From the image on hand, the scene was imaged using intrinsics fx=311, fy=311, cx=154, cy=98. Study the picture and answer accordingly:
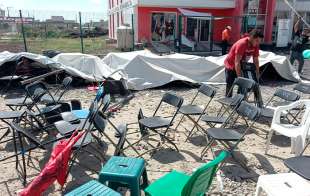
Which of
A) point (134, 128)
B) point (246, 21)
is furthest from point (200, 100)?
point (246, 21)

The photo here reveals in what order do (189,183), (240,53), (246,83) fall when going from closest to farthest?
1. (189,183)
2. (246,83)
3. (240,53)

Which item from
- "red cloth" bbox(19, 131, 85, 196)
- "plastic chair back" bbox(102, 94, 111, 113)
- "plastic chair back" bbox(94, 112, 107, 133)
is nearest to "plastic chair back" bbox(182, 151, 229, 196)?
"red cloth" bbox(19, 131, 85, 196)

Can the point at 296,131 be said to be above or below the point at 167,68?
below

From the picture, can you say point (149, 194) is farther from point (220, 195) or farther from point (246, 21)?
point (246, 21)

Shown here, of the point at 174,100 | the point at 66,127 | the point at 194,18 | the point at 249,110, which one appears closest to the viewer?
the point at 249,110

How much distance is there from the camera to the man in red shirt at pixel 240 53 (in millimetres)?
5948

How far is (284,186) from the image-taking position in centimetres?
298

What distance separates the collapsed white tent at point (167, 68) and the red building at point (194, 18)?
34.7ft

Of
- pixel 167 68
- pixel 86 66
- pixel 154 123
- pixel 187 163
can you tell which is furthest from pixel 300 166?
pixel 86 66

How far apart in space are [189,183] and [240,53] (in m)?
4.25

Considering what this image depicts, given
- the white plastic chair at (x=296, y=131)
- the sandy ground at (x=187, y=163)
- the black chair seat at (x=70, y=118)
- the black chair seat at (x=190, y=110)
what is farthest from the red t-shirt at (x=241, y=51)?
the black chair seat at (x=70, y=118)

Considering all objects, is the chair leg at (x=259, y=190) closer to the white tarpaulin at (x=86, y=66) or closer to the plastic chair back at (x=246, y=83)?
the plastic chair back at (x=246, y=83)

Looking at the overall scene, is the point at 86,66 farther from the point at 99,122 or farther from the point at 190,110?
the point at 99,122

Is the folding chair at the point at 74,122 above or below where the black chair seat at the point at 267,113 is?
above
